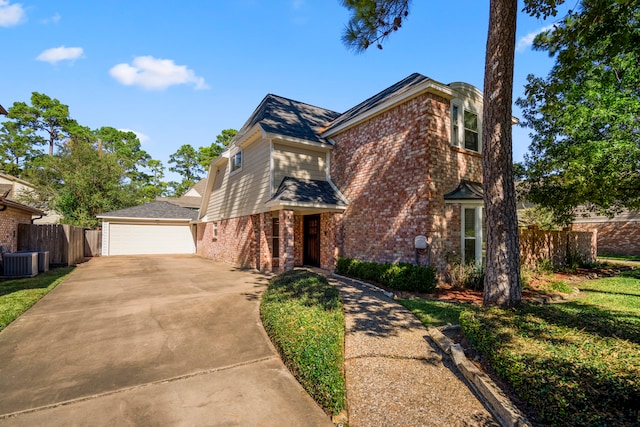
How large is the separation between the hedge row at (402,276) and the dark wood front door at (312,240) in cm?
381

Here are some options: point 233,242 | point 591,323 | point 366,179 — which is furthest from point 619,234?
point 233,242

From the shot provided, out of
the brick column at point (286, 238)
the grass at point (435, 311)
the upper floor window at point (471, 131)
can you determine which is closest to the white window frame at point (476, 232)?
the upper floor window at point (471, 131)

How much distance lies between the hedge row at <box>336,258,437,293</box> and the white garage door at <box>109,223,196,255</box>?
17.3 metres

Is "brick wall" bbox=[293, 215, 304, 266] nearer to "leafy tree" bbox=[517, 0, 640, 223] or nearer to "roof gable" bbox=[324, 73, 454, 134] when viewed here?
"roof gable" bbox=[324, 73, 454, 134]

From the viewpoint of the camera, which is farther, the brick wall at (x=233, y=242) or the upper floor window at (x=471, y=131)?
the brick wall at (x=233, y=242)

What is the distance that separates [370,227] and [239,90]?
8388 millimetres

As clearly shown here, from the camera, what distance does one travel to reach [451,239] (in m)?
8.86

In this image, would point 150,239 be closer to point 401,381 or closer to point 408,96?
point 408,96

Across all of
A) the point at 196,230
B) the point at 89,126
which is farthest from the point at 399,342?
the point at 89,126

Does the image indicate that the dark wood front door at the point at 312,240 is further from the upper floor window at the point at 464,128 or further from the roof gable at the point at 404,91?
the upper floor window at the point at 464,128

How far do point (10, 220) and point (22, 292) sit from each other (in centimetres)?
594

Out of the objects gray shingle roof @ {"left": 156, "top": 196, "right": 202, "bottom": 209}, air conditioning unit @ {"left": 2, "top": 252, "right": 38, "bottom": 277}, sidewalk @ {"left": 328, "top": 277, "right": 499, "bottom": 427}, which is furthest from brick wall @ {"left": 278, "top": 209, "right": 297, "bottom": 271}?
gray shingle roof @ {"left": 156, "top": 196, "right": 202, "bottom": 209}

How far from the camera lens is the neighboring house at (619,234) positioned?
20812 millimetres

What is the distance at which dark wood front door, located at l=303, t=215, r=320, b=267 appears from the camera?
514 inches
